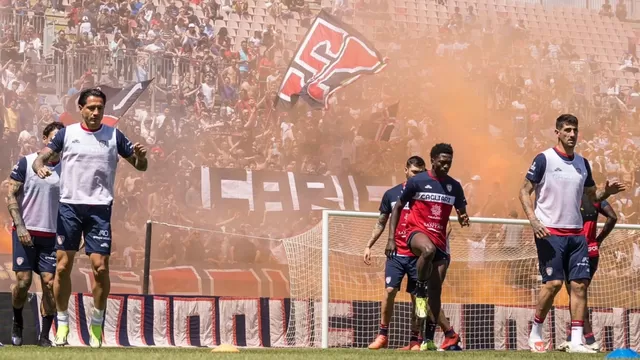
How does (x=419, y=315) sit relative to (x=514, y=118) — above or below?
below

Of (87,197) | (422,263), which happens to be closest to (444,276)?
(422,263)

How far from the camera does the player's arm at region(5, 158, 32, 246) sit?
345 inches

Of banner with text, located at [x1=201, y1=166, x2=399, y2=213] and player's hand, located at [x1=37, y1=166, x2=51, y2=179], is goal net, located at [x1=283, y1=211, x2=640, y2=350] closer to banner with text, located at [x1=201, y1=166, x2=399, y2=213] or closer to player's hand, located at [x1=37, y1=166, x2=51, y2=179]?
banner with text, located at [x1=201, y1=166, x2=399, y2=213]

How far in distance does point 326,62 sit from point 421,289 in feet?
51.7

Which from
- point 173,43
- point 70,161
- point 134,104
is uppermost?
point 173,43

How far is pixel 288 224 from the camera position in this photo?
22.0 m

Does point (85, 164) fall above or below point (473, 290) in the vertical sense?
above

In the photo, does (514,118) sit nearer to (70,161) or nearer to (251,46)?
(251,46)

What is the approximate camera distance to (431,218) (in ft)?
31.7

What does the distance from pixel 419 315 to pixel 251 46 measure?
15779 millimetres

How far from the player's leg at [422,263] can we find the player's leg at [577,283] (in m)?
1.26

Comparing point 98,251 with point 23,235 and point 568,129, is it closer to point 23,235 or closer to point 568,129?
point 23,235

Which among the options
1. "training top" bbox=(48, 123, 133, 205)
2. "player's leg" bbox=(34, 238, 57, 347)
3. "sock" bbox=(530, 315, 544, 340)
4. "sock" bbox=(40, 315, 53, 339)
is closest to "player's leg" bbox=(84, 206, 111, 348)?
"training top" bbox=(48, 123, 133, 205)

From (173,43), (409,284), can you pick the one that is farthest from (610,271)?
(173,43)
